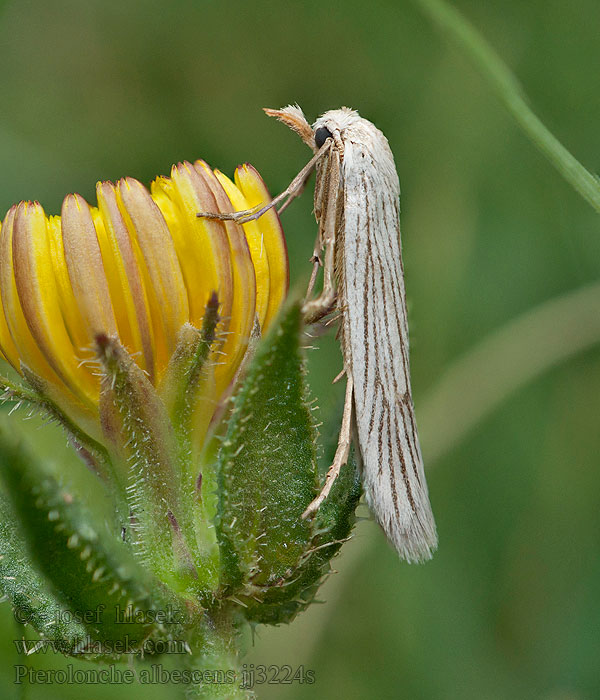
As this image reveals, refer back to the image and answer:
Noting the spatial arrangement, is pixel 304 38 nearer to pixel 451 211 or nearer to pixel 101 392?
pixel 451 211

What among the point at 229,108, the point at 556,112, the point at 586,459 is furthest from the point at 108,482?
the point at 556,112

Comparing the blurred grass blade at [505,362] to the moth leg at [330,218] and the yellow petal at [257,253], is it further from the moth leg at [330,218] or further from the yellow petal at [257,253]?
the yellow petal at [257,253]

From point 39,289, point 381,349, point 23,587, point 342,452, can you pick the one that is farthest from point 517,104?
point 23,587

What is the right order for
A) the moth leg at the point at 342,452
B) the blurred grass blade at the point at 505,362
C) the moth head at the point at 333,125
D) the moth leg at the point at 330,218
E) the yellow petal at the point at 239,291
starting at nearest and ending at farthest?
1. the moth leg at the point at 342,452
2. the yellow petal at the point at 239,291
3. the moth leg at the point at 330,218
4. the moth head at the point at 333,125
5. the blurred grass blade at the point at 505,362

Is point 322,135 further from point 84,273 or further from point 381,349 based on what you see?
point 84,273

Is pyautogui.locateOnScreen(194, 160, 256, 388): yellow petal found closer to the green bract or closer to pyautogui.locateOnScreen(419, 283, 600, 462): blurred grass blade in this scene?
the green bract

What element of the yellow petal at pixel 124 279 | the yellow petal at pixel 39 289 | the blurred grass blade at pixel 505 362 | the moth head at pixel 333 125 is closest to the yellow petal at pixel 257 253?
the yellow petal at pixel 124 279
